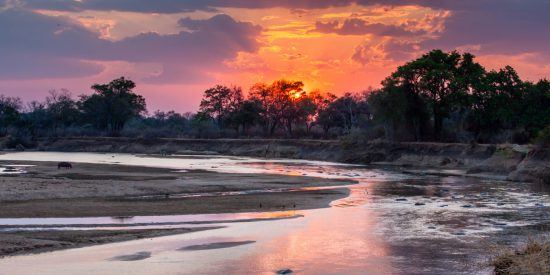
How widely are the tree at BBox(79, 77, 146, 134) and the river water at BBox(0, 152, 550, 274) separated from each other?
129 meters

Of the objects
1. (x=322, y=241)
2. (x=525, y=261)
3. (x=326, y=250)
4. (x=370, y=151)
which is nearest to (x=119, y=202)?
(x=322, y=241)

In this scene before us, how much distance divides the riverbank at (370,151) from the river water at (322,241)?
22.9m

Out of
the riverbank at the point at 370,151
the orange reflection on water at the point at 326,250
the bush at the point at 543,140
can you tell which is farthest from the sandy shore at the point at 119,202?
the riverbank at the point at 370,151

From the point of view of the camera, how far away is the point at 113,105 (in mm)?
159875

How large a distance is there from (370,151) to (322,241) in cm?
6639

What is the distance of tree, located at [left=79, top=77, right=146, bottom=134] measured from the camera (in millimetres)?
159750

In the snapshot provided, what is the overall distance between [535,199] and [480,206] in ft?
18.4

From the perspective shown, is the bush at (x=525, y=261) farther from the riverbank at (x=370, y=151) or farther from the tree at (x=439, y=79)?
the tree at (x=439, y=79)

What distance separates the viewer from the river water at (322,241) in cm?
1761

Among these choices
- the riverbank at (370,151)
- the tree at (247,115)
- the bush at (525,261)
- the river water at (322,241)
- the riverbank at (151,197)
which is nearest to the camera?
the bush at (525,261)

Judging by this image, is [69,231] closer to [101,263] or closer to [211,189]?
[101,263]

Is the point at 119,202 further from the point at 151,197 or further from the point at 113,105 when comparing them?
the point at 113,105

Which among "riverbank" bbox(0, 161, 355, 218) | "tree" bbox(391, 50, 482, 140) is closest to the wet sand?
"riverbank" bbox(0, 161, 355, 218)

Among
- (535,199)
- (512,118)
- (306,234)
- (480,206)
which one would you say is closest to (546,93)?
Answer: (512,118)
